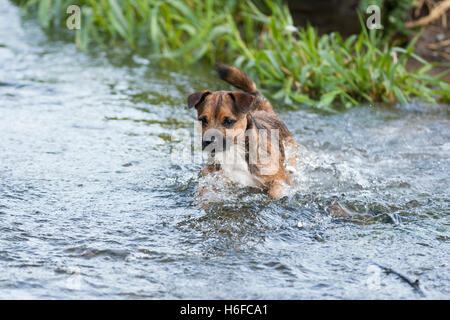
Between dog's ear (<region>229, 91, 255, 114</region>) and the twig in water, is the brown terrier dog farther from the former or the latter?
the twig in water

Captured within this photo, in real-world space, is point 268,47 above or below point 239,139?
above

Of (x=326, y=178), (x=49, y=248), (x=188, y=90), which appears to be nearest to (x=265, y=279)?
(x=49, y=248)

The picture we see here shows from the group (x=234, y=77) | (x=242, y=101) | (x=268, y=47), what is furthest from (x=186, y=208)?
(x=268, y=47)

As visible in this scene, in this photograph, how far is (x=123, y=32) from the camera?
1001 centimetres

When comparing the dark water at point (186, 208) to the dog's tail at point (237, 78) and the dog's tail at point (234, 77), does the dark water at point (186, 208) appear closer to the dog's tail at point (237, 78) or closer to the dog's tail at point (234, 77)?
the dog's tail at point (237, 78)

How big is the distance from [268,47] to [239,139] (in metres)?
3.84

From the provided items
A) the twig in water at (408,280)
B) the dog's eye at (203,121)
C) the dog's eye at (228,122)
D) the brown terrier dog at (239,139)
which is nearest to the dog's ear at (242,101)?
the brown terrier dog at (239,139)

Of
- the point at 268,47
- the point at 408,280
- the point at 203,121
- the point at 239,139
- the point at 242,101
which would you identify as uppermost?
the point at 268,47

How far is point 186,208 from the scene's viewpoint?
5.17 metres

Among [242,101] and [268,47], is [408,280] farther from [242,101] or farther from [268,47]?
[268,47]

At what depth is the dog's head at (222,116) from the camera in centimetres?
500

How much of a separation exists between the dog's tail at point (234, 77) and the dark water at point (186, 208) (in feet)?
3.04
